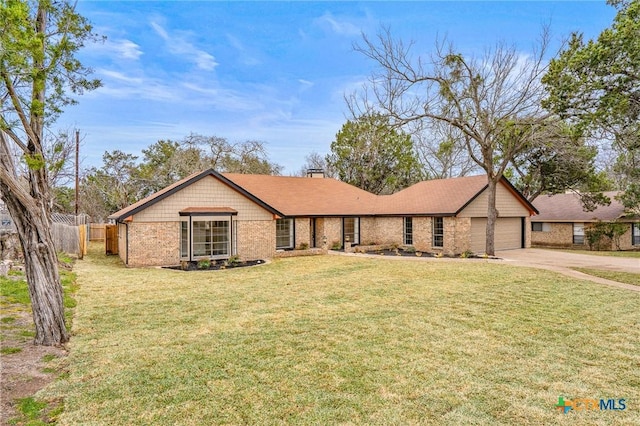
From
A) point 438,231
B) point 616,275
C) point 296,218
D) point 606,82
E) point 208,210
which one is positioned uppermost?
point 606,82

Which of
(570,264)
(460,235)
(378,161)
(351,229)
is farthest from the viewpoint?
(378,161)

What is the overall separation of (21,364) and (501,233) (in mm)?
22725

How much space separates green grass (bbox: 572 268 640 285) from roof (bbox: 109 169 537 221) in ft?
20.9

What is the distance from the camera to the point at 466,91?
19.1 m

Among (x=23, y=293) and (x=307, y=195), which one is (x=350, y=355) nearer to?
(x=23, y=293)

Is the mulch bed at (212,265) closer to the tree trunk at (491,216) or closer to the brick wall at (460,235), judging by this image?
the brick wall at (460,235)

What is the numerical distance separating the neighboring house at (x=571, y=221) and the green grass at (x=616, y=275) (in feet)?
49.5

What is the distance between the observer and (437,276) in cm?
1280

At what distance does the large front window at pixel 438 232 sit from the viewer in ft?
66.9

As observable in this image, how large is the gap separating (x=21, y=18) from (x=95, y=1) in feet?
14.7

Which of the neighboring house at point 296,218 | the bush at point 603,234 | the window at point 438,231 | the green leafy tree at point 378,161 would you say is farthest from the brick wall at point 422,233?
the green leafy tree at point 378,161

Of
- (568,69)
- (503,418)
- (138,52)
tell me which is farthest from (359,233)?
(503,418)

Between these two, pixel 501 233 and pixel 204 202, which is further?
pixel 501 233

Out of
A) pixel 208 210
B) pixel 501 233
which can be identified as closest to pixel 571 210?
pixel 501 233
